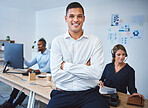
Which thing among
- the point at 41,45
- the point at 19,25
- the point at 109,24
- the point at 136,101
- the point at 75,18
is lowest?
the point at 136,101

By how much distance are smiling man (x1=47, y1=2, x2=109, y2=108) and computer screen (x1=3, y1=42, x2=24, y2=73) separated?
121cm

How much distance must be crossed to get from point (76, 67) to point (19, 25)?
18.0 feet

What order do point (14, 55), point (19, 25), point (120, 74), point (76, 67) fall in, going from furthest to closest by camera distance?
point (19, 25) < point (14, 55) < point (120, 74) < point (76, 67)

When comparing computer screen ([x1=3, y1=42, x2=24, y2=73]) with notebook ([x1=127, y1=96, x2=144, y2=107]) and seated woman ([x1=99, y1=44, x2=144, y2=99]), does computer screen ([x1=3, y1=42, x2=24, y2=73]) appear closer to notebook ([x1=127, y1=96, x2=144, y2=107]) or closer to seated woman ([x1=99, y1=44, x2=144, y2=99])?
seated woman ([x1=99, y1=44, x2=144, y2=99])

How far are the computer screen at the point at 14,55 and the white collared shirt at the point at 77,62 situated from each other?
1.21 meters

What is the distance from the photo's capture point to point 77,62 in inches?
58.5

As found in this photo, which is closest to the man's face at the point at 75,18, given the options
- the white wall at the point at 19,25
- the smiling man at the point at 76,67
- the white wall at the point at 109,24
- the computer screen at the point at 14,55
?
the smiling man at the point at 76,67

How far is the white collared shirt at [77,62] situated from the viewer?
140 centimetres

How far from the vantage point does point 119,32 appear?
4199 mm

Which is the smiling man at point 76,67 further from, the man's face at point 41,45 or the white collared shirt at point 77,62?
the man's face at point 41,45

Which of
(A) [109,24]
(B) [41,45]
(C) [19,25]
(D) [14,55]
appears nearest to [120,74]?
(D) [14,55]

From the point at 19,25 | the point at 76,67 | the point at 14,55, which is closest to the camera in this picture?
the point at 76,67

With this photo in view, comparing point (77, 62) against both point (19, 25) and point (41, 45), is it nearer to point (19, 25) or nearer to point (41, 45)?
point (41, 45)

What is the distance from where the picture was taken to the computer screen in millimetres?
2553
